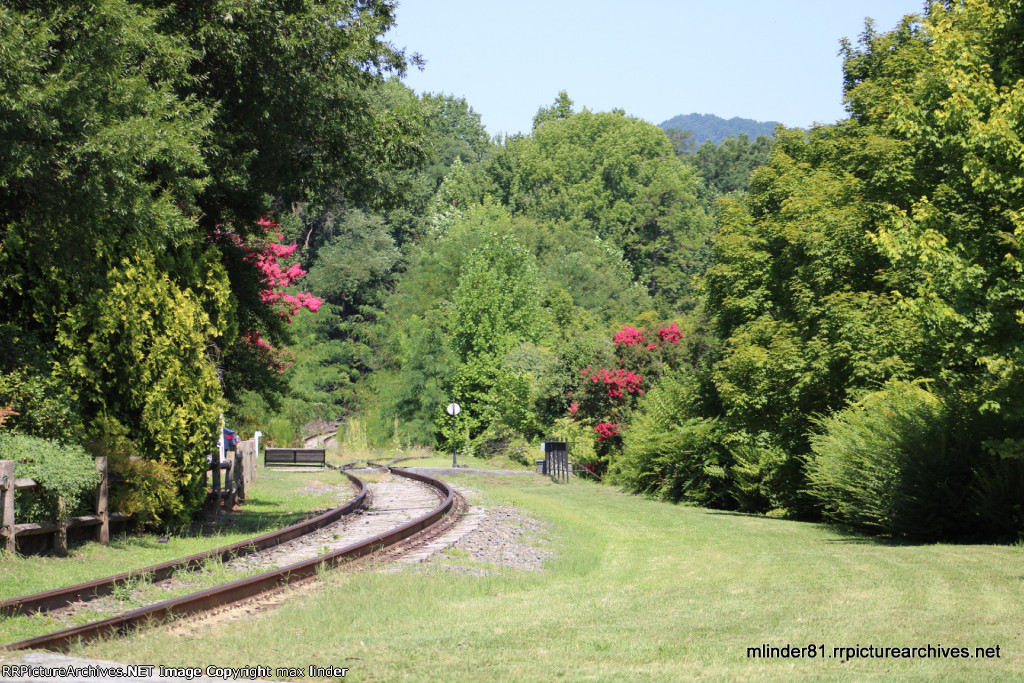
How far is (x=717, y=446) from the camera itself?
3047 centimetres

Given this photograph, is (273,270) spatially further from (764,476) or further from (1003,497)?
(1003,497)

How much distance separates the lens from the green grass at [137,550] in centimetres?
1036

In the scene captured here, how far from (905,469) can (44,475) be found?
1391 cm

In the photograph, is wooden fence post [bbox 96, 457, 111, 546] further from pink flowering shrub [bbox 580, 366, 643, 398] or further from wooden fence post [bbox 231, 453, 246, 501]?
pink flowering shrub [bbox 580, 366, 643, 398]

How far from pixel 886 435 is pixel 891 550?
4.59 meters

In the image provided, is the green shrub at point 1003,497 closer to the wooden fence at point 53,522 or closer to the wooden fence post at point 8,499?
the wooden fence at point 53,522

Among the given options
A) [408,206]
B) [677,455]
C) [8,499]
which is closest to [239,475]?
[408,206]

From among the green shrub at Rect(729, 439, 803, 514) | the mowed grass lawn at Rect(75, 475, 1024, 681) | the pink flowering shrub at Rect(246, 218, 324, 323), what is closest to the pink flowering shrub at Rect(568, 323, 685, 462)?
the green shrub at Rect(729, 439, 803, 514)

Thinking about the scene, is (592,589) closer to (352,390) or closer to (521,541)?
(521,541)

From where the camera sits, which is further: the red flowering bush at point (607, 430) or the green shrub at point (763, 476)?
the red flowering bush at point (607, 430)

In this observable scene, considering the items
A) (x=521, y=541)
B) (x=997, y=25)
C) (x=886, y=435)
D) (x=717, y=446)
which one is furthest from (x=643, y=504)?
(x=997, y=25)

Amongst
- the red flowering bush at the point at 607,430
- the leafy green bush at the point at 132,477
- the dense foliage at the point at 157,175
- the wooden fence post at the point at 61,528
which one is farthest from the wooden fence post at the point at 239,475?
the red flowering bush at the point at 607,430

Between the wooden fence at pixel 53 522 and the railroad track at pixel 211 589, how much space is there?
199 cm

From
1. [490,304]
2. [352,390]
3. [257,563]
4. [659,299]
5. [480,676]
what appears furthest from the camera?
[352,390]
